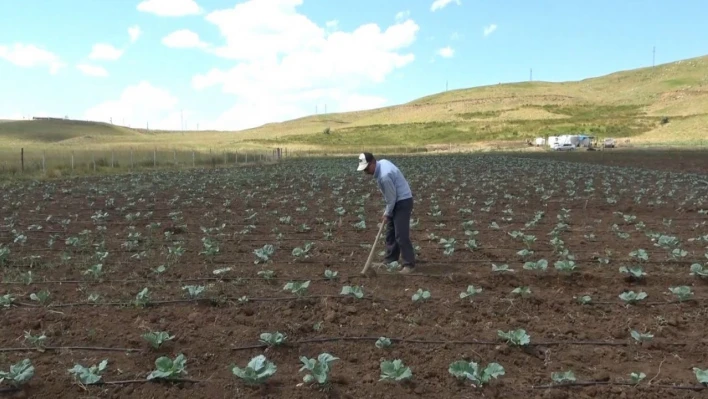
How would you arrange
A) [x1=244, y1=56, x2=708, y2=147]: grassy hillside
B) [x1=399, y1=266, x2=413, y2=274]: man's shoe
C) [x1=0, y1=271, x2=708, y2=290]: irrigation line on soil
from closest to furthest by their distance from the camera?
[x1=0, y1=271, x2=708, y2=290]: irrigation line on soil
[x1=399, y1=266, x2=413, y2=274]: man's shoe
[x1=244, y1=56, x2=708, y2=147]: grassy hillside

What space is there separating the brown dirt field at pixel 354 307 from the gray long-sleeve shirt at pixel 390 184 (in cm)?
106

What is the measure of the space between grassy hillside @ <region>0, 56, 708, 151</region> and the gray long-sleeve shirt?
58241 millimetres

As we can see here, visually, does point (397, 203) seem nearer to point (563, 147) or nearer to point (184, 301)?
point (184, 301)

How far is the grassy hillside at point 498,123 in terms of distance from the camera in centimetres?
7700

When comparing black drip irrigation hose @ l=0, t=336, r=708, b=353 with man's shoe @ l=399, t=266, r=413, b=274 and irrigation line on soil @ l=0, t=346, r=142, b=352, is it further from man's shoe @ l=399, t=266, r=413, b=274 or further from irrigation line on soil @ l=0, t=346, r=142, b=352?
man's shoe @ l=399, t=266, r=413, b=274

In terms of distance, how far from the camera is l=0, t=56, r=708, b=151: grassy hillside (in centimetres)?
7700

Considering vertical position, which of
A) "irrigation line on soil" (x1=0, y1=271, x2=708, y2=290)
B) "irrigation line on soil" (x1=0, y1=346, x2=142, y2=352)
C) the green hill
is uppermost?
the green hill

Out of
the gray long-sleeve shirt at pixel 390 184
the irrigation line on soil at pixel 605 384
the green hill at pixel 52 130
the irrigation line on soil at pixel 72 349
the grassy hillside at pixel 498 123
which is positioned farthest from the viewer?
the green hill at pixel 52 130

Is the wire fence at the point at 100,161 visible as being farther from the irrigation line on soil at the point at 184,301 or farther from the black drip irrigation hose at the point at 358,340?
the black drip irrigation hose at the point at 358,340

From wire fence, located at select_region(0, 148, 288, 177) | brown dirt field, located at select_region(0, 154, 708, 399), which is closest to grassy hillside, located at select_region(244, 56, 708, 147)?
Answer: wire fence, located at select_region(0, 148, 288, 177)

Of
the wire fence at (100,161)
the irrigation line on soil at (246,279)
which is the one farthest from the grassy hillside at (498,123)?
the irrigation line on soil at (246,279)

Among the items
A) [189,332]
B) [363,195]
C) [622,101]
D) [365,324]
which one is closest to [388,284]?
[365,324]

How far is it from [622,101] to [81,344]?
121563 millimetres

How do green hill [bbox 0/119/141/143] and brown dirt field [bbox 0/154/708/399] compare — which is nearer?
brown dirt field [bbox 0/154/708/399]
